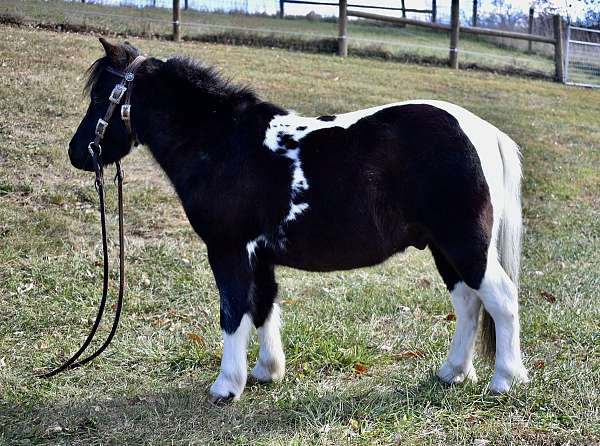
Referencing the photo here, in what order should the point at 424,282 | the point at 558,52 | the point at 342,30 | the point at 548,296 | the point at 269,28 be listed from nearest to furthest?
the point at 548,296 → the point at 424,282 → the point at 342,30 → the point at 269,28 → the point at 558,52

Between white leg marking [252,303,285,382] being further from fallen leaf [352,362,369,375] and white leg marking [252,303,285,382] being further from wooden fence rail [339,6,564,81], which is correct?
wooden fence rail [339,6,564,81]

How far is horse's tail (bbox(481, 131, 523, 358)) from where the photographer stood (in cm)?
413

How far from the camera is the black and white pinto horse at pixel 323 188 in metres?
3.92

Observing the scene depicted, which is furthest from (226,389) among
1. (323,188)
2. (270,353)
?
(323,188)

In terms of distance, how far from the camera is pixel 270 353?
438 centimetres

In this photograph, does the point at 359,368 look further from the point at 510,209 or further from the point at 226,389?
the point at 510,209

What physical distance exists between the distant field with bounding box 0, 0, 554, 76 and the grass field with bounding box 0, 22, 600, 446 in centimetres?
496

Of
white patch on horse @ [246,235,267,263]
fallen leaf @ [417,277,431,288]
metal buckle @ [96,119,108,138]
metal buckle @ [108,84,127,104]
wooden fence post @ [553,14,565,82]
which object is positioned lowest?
fallen leaf @ [417,277,431,288]

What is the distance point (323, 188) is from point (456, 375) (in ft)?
4.63

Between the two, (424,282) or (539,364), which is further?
(424,282)

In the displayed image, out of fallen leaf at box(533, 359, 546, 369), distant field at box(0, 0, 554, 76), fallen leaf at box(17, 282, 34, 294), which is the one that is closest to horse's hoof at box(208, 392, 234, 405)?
fallen leaf at box(533, 359, 546, 369)

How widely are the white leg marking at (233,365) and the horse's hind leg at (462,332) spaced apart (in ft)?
4.00

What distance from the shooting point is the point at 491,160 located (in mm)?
3982

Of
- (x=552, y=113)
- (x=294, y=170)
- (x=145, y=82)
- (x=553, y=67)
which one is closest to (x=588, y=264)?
(x=294, y=170)
